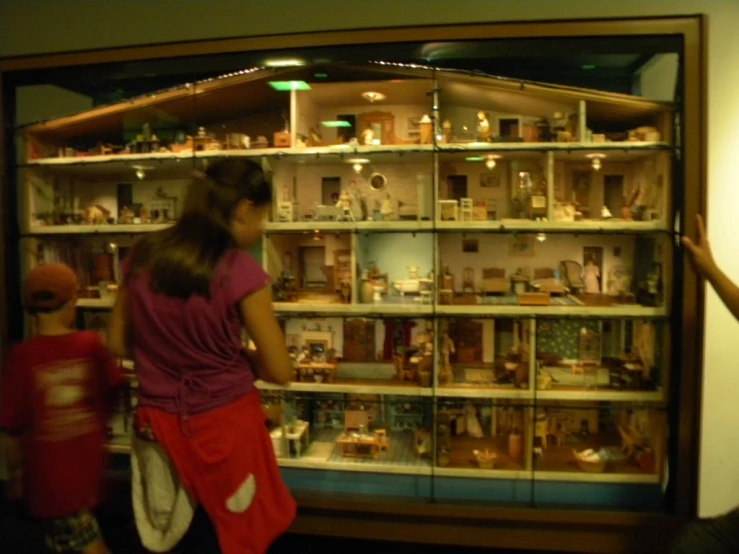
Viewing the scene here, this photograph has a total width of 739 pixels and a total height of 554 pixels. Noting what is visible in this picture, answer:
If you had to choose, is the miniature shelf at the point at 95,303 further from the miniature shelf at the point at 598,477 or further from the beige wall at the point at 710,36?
the miniature shelf at the point at 598,477

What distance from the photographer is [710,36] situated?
1700 mm

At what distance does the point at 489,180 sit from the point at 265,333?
142cm

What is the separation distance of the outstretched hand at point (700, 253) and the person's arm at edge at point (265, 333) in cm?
123

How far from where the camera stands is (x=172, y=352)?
42.1 inches

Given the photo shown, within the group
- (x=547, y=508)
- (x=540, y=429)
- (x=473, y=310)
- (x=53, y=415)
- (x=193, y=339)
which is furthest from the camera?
(x=540, y=429)

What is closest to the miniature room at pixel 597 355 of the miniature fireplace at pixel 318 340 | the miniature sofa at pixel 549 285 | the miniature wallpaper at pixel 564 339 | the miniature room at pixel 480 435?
the miniature wallpaper at pixel 564 339

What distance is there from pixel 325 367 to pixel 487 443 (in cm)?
76

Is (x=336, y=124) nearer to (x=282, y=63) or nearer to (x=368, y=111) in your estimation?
(x=368, y=111)

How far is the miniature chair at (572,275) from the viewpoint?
2113 mm

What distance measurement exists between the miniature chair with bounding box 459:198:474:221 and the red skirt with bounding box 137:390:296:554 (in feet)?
3.96

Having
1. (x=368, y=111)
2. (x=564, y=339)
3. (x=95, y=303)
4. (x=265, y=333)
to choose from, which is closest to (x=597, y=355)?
(x=564, y=339)

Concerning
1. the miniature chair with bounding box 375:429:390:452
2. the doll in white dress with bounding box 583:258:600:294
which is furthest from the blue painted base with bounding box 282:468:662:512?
the doll in white dress with bounding box 583:258:600:294

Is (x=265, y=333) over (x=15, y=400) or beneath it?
over

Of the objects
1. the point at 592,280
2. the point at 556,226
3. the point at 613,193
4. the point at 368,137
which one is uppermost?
the point at 368,137
